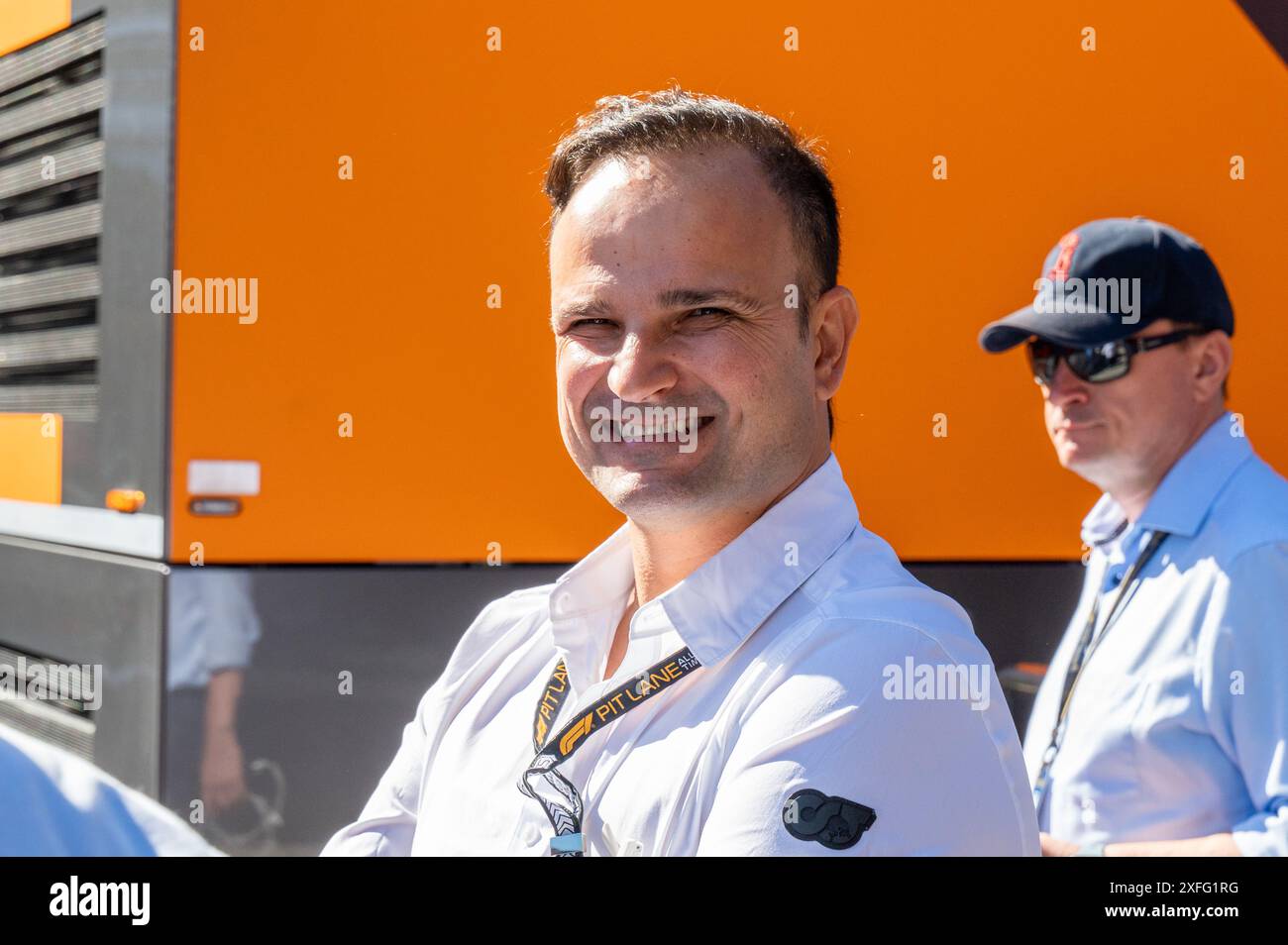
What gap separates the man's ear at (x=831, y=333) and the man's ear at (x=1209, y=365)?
95 centimetres

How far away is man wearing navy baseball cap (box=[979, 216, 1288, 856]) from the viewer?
173 cm

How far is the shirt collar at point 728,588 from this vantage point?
4.18 ft

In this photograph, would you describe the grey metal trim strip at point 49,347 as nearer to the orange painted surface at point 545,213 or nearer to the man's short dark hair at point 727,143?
the orange painted surface at point 545,213

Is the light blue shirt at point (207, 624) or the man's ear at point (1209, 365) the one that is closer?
the man's ear at point (1209, 365)

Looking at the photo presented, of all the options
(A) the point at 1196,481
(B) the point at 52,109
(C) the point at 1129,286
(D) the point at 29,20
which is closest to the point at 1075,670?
(A) the point at 1196,481

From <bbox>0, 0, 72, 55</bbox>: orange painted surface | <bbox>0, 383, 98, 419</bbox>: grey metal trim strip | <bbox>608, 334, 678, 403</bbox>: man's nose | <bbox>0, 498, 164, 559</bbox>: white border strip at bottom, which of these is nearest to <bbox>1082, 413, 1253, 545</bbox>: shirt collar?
<bbox>608, 334, 678, 403</bbox>: man's nose

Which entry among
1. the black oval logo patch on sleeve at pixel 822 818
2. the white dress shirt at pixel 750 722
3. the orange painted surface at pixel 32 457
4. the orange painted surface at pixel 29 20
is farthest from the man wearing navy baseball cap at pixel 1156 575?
the orange painted surface at pixel 29 20

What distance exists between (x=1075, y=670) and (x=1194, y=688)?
0.80ft

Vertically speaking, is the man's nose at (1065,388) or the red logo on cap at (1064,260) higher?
the red logo on cap at (1064,260)

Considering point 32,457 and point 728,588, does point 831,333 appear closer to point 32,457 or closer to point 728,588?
point 728,588

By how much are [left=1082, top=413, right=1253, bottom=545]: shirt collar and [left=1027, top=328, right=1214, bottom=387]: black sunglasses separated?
0.17 meters

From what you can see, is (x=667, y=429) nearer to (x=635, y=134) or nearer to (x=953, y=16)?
(x=635, y=134)

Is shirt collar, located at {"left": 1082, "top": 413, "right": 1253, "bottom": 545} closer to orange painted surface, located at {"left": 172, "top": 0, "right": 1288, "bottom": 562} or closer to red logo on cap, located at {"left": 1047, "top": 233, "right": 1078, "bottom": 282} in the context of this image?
red logo on cap, located at {"left": 1047, "top": 233, "right": 1078, "bottom": 282}
